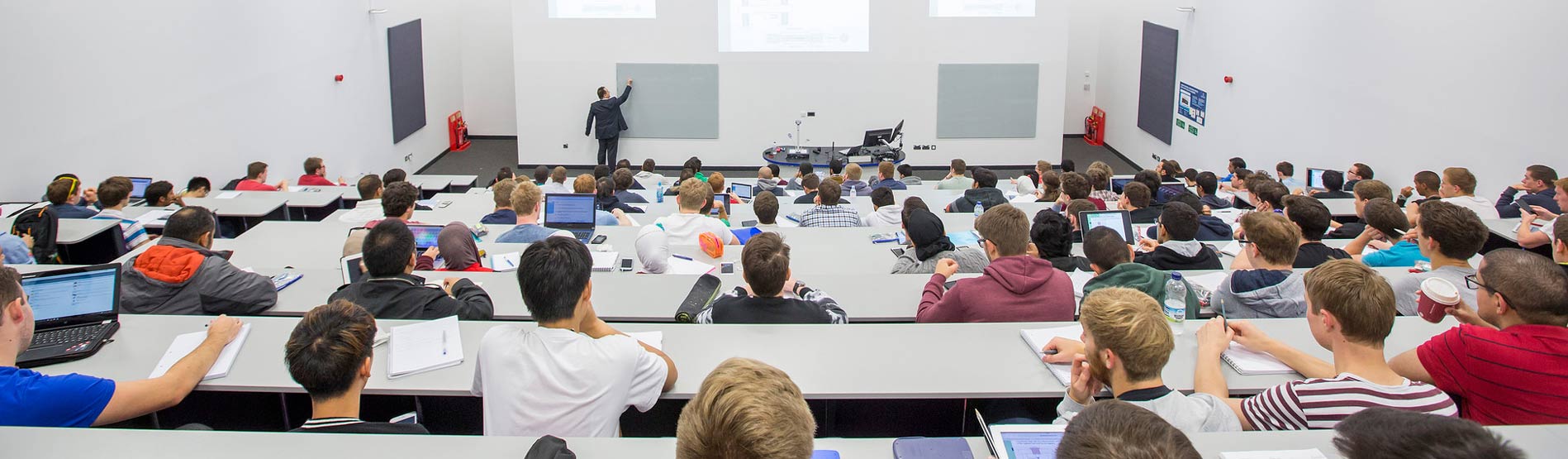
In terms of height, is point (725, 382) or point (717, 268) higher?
point (725, 382)

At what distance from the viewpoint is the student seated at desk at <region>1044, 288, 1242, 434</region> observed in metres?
2.18

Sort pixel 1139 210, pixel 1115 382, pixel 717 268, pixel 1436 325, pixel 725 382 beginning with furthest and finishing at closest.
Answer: pixel 1139 210 → pixel 717 268 → pixel 1436 325 → pixel 1115 382 → pixel 725 382

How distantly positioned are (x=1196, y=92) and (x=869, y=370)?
9647 millimetres

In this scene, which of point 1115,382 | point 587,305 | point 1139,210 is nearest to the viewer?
point 1115,382

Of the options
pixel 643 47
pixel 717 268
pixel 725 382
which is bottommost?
pixel 717 268

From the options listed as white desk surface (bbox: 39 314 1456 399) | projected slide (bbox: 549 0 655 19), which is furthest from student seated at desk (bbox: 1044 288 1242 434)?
projected slide (bbox: 549 0 655 19)

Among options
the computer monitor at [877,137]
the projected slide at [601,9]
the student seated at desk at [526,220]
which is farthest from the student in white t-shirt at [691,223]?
the projected slide at [601,9]

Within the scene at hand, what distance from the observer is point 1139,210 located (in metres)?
5.89

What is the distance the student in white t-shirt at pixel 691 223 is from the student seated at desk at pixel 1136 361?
9.67 feet

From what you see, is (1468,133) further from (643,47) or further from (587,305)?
(643,47)

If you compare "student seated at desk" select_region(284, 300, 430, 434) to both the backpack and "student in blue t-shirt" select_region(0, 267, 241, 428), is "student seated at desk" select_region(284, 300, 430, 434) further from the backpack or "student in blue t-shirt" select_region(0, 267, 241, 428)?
the backpack

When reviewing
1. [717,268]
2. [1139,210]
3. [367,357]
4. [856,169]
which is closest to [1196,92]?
[856,169]

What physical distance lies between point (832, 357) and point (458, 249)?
7.25ft

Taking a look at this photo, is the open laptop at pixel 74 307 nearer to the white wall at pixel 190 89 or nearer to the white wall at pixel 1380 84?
the white wall at pixel 190 89
